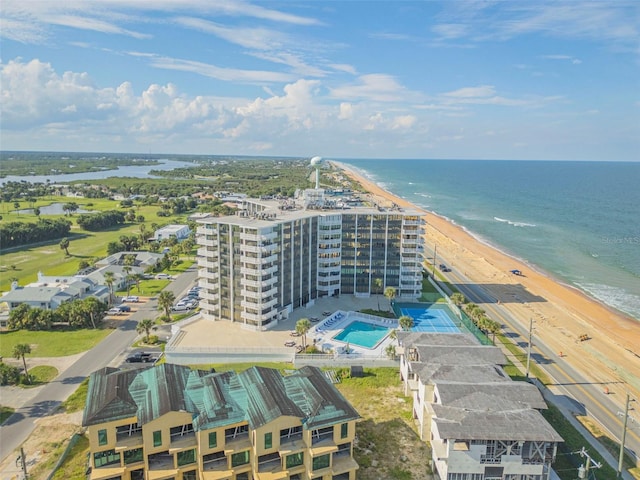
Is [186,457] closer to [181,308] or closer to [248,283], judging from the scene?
[248,283]

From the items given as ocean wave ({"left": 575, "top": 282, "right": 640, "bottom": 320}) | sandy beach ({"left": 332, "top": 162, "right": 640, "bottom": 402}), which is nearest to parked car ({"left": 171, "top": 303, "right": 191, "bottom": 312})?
sandy beach ({"left": 332, "top": 162, "right": 640, "bottom": 402})


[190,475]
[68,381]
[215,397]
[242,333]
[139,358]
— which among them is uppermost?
[215,397]

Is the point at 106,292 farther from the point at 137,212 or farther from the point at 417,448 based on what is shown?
the point at 137,212

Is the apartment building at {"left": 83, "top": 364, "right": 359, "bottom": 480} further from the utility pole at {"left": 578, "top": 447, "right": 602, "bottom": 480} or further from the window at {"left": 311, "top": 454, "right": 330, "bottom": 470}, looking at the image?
the utility pole at {"left": 578, "top": 447, "right": 602, "bottom": 480}

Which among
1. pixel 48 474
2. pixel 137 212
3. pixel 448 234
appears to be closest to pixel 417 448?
pixel 48 474

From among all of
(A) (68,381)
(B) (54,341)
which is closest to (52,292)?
(B) (54,341)

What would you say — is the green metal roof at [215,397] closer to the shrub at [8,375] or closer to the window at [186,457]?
the window at [186,457]
